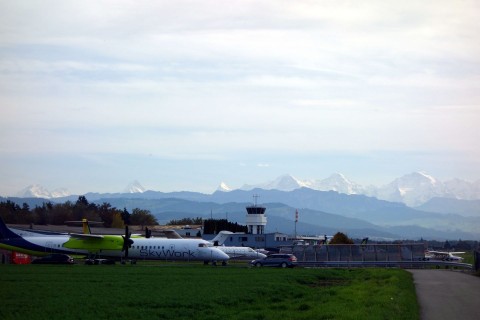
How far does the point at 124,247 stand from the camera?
79.3 meters

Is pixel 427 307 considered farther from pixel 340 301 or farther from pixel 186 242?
pixel 186 242

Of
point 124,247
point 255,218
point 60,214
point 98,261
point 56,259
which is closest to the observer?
point 56,259

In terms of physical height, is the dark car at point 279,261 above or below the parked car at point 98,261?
above

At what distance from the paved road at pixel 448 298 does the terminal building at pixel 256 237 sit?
76439 mm

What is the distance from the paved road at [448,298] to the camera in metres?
29.8

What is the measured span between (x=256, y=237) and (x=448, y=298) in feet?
315

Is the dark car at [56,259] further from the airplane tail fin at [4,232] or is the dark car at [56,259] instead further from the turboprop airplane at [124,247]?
the airplane tail fin at [4,232]

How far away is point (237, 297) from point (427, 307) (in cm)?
824

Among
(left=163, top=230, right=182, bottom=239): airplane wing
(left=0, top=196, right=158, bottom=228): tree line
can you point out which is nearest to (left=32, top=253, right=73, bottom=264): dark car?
(left=163, top=230, right=182, bottom=239): airplane wing

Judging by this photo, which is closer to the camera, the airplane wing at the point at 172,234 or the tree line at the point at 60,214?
the airplane wing at the point at 172,234

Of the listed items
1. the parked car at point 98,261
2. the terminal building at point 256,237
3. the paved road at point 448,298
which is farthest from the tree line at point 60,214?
the paved road at point 448,298

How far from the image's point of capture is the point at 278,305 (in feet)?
104

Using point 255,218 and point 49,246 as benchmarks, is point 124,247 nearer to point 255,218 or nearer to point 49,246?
point 49,246

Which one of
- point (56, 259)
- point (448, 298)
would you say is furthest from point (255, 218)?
point (448, 298)
